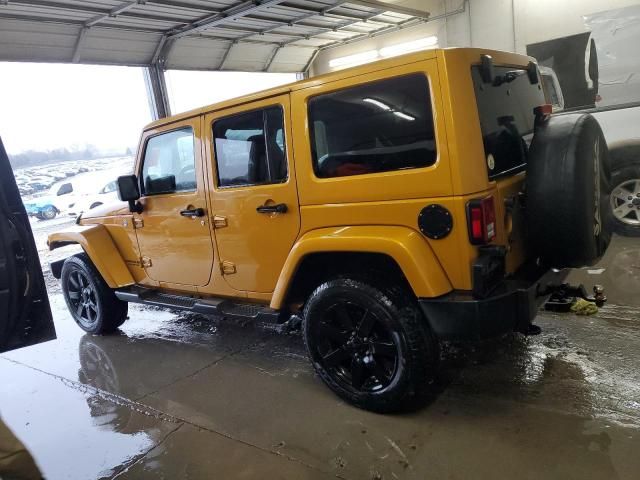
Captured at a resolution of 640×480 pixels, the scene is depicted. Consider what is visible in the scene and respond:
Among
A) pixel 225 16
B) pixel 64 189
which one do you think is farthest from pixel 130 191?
pixel 64 189

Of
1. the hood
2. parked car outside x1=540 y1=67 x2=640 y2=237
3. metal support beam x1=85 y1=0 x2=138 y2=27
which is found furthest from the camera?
metal support beam x1=85 y1=0 x2=138 y2=27

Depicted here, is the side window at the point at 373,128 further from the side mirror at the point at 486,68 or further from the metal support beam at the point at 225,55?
the metal support beam at the point at 225,55

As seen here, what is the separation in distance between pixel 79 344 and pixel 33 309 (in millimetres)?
2095

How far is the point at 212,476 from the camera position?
2.44m

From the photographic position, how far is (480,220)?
227 cm

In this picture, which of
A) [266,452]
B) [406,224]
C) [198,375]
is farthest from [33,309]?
[406,224]

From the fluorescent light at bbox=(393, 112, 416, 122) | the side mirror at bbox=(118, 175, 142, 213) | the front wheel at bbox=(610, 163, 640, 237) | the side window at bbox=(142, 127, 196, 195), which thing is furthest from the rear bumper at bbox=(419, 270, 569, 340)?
the front wheel at bbox=(610, 163, 640, 237)

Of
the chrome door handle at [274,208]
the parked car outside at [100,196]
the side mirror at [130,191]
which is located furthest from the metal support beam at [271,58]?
the chrome door handle at [274,208]

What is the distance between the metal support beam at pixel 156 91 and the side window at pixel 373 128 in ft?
23.3

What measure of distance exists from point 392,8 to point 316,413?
8.09 m

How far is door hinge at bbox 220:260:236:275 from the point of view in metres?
3.39

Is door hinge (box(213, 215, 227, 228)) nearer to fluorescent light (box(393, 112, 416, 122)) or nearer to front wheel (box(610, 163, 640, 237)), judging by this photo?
fluorescent light (box(393, 112, 416, 122))

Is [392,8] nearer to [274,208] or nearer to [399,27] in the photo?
[399,27]

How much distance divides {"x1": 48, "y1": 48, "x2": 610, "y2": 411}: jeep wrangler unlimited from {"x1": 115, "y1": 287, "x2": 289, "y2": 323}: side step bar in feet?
0.07
